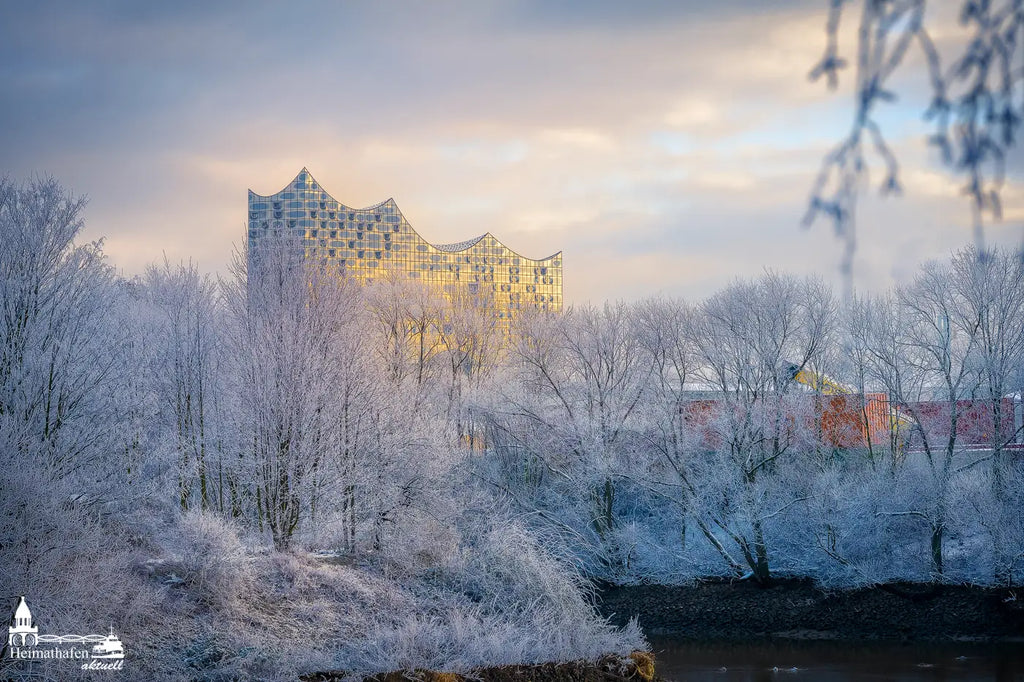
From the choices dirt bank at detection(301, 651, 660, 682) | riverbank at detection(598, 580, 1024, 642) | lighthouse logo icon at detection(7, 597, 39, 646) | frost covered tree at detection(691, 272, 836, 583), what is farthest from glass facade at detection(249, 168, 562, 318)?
lighthouse logo icon at detection(7, 597, 39, 646)

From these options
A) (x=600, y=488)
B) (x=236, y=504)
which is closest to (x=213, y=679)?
(x=236, y=504)

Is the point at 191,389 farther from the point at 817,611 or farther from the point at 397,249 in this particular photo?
the point at 397,249

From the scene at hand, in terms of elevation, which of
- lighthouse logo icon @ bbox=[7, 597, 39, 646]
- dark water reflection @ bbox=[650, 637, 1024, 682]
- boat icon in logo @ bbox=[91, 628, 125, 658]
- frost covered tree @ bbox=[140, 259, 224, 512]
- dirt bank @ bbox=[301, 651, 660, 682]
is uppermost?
frost covered tree @ bbox=[140, 259, 224, 512]

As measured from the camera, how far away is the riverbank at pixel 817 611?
2083cm

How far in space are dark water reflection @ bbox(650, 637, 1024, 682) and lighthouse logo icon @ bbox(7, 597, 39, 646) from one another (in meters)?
11.6

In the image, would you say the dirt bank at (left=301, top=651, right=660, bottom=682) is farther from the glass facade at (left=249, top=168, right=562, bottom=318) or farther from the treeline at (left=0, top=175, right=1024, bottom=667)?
the glass facade at (left=249, top=168, right=562, bottom=318)

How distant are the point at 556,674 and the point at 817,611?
41.0 feet

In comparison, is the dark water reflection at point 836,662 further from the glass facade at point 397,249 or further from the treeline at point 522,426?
the glass facade at point 397,249

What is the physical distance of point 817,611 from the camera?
22.4 metres

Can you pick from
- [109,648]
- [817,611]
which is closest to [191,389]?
[109,648]

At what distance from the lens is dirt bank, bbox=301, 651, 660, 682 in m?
11.0

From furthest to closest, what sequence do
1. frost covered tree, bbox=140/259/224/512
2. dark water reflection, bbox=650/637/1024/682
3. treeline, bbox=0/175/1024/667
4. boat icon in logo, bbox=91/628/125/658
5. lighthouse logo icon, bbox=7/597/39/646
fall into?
frost covered tree, bbox=140/259/224/512, dark water reflection, bbox=650/637/1024/682, treeline, bbox=0/175/1024/667, boat icon in logo, bbox=91/628/125/658, lighthouse logo icon, bbox=7/597/39/646

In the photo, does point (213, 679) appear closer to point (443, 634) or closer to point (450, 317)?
point (443, 634)

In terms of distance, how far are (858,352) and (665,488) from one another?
680 centimetres
